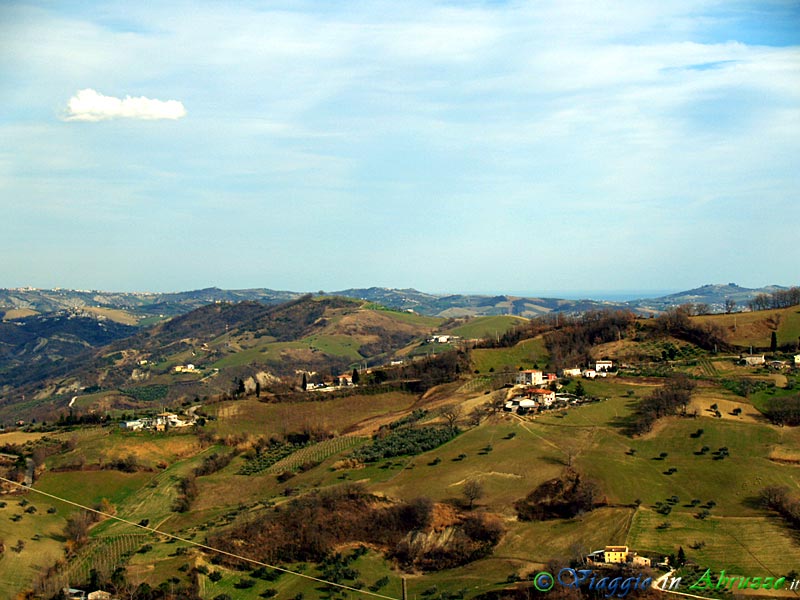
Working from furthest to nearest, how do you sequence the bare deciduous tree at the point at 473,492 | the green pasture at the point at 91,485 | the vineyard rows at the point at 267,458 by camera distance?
the vineyard rows at the point at 267,458 → the green pasture at the point at 91,485 → the bare deciduous tree at the point at 473,492

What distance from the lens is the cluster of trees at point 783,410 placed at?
58.2 meters

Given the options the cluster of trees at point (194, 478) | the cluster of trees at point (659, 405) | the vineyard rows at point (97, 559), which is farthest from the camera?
the cluster of trees at point (194, 478)

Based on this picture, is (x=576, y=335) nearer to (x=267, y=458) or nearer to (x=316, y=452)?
(x=316, y=452)

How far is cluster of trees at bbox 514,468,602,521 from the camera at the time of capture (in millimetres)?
46719

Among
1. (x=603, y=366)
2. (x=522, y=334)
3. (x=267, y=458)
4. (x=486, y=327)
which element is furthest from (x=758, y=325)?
(x=486, y=327)

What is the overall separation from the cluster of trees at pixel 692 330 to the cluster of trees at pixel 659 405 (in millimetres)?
24643

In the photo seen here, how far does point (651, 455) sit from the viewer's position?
2157 inches

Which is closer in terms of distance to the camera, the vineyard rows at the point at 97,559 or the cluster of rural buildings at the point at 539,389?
the vineyard rows at the point at 97,559

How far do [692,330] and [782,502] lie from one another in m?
51.6

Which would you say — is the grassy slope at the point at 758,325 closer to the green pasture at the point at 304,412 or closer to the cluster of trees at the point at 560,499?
the green pasture at the point at 304,412

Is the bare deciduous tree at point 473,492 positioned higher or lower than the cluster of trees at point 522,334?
lower

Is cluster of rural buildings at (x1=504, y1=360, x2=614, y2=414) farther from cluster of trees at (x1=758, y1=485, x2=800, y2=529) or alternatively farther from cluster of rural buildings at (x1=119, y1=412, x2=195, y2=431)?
cluster of rural buildings at (x1=119, y1=412, x2=195, y2=431)

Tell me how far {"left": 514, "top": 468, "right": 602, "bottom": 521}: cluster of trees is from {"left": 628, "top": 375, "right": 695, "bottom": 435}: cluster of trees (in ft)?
39.1

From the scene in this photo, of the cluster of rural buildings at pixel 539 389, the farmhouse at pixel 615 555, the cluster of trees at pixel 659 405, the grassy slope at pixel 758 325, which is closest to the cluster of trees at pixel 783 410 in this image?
the cluster of trees at pixel 659 405
